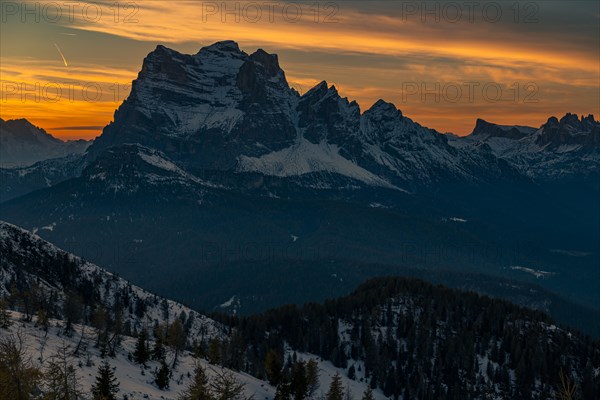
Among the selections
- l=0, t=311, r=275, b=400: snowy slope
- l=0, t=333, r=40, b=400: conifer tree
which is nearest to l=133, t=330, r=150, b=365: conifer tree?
l=0, t=311, r=275, b=400: snowy slope

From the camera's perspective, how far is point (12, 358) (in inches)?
4190

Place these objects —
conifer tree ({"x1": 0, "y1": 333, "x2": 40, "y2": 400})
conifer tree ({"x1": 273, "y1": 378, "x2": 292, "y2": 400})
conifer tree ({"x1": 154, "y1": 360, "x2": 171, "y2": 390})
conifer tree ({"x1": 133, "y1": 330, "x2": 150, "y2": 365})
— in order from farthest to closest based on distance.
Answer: conifer tree ({"x1": 273, "y1": 378, "x2": 292, "y2": 400}), conifer tree ({"x1": 133, "y1": 330, "x2": 150, "y2": 365}), conifer tree ({"x1": 154, "y1": 360, "x2": 171, "y2": 390}), conifer tree ({"x1": 0, "y1": 333, "x2": 40, "y2": 400})

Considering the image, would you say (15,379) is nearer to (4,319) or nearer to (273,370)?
(4,319)

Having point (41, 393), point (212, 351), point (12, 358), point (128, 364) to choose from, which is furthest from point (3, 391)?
point (212, 351)

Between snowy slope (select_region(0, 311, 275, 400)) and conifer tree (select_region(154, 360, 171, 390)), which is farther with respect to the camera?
conifer tree (select_region(154, 360, 171, 390))

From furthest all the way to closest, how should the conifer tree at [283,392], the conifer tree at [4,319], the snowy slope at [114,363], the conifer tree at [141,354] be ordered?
the conifer tree at [283,392] → the conifer tree at [141,354] → the conifer tree at [4,319] → the snowy slope at [114,363]

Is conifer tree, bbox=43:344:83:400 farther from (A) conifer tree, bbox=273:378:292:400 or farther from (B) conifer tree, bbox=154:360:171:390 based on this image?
(A) conifer tree, bbox=273:378:292:400

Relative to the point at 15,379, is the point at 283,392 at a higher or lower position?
lower

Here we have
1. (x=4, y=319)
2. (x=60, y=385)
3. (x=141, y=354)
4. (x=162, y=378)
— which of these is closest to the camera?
(x=60, y=385)

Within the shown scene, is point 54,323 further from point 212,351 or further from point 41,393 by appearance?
point 41,393

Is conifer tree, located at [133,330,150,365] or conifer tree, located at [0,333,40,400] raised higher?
conifer tree, located at [0,333,40,400]

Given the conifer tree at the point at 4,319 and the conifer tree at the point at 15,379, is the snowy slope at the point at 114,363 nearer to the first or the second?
the conifer tree at the point at 4,319

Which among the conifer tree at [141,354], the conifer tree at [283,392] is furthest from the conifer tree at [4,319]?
the conifer tree at [283,392]

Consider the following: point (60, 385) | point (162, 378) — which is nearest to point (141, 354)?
point (162, 378)
